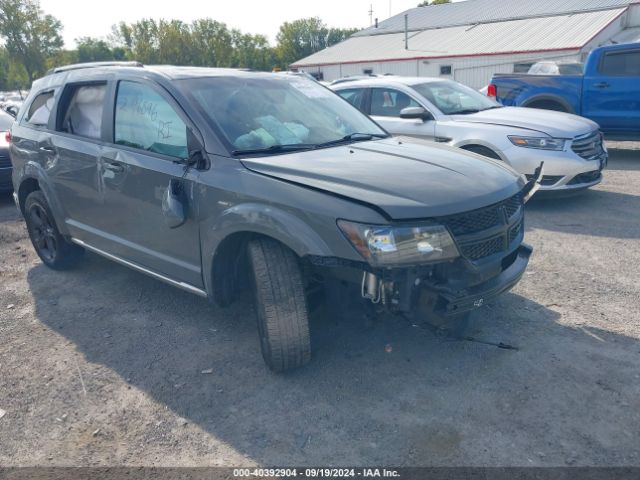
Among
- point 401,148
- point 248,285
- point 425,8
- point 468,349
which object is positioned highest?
point 425,8

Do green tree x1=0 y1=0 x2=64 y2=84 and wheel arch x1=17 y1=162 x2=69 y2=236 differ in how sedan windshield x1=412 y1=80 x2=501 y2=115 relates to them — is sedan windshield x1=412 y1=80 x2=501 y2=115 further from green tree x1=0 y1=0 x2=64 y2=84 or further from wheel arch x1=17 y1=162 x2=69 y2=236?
green tree x1=0 y1=0 x2=64 y2=84

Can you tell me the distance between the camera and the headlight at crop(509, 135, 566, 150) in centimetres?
653

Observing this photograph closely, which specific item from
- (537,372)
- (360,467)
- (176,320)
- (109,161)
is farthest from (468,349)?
(109,161)

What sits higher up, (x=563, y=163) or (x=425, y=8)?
(x=425, y=8)

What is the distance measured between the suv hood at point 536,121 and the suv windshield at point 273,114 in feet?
10.0

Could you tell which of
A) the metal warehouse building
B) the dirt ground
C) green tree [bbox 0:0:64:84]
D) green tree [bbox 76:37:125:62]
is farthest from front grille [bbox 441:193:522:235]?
green tree [bbox 76:37:125:62]

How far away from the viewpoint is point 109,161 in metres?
4.00

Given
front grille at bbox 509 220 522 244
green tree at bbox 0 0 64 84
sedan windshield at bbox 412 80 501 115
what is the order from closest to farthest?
front grille at bbox 509 220 522 244 < sedan windshield at bbox 412 80 501 115 < green tree at bbox 0 0 64 84

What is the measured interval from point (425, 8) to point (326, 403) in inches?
1643

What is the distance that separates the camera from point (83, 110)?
447 centimetres

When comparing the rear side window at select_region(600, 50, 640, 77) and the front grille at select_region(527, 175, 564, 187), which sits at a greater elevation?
the rear side window at select_region(600, 50, 640, 77)

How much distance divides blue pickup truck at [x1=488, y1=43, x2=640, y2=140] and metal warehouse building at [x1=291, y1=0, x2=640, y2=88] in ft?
48.6

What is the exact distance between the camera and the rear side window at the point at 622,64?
383 inches

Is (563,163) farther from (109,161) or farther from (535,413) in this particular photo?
(109,161)
